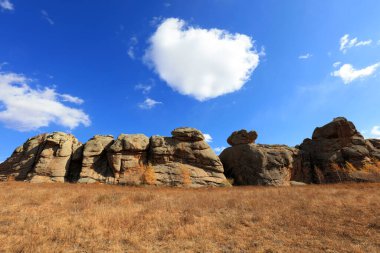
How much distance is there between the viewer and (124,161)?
35250mm

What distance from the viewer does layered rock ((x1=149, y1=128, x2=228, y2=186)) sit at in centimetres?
3425

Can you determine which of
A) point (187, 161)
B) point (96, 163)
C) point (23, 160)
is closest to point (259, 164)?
point (187, 161)

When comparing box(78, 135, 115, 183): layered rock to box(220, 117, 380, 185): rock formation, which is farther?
box(220, 117, 380, 185): rock formation

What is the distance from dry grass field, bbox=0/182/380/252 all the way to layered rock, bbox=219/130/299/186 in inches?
678

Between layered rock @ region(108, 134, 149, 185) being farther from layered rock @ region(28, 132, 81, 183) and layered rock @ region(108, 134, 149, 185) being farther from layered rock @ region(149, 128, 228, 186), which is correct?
layered rock @ region(28, 132, 81, 183)

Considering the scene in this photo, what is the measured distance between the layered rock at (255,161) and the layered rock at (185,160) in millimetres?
3887

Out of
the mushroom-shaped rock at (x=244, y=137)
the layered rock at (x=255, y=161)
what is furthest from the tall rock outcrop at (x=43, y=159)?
the mushroom-shaped rock at (x=244, y=137)

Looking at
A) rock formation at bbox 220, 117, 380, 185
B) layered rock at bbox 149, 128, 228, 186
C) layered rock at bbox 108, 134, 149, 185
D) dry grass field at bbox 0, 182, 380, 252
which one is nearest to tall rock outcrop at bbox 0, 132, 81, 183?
layered rock at bbox 108, 134, 149, 185

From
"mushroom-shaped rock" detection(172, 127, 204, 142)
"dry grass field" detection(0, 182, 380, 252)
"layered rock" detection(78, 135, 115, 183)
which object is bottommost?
"dry grass field" detection(0, 182, 380, 252)

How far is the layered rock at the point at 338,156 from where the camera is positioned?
3856 cm

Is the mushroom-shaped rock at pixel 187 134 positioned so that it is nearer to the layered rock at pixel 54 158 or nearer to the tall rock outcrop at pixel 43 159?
the tall rock outcrop at pixel 43 159

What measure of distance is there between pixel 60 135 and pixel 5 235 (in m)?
31.5

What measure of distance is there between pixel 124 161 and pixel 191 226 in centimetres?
2463

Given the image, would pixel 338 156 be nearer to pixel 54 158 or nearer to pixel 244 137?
pixel 244 137
